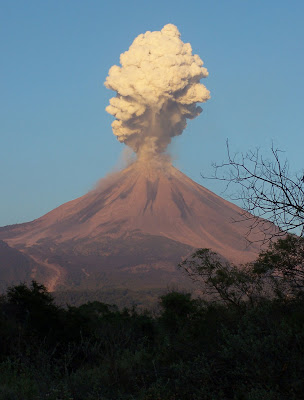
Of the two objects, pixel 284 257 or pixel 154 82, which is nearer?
pixel 284 257

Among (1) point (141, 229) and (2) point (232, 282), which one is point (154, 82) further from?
(2) point (232, 282)

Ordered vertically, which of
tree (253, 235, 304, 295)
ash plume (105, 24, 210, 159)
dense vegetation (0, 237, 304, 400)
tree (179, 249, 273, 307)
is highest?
ash plume (105, 24, 210, 159)

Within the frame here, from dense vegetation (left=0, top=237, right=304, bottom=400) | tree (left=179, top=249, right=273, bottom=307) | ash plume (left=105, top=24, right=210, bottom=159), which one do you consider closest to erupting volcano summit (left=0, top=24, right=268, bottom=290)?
ash plume (left=105, top=24, right=210, bottom=159)

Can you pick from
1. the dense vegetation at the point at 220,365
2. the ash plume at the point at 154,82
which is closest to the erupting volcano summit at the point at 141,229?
the ash plume at the point at 154,82

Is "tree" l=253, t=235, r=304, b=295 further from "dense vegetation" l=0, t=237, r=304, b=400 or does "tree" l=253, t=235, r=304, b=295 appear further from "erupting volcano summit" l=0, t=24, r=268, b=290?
"erupting volcano summit" l=0, t=24, r=268, b=290

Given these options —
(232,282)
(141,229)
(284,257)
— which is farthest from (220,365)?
(141,229)

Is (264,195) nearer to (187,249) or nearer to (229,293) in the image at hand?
(229,293)

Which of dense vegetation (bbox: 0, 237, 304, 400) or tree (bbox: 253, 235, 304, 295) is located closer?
dense vegetation (bbox: 0, 237, 304, 400)

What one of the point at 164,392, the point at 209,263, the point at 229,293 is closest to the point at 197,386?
the point at 164,392

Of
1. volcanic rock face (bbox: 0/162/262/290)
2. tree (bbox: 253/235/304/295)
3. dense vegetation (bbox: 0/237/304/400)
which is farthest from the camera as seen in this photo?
volcanic rock face (bbox: 0/162/262/290)
